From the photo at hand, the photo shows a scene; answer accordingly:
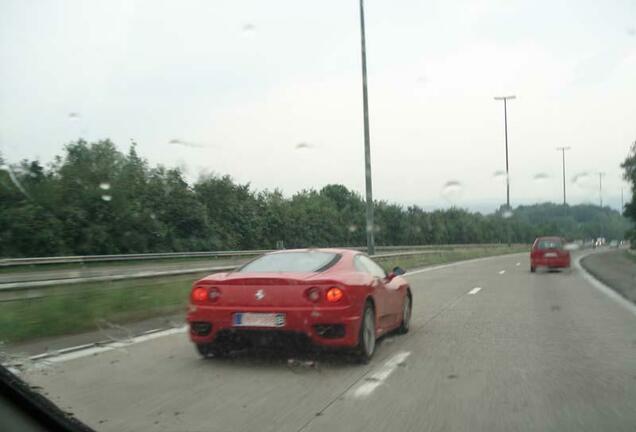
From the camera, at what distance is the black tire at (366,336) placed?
690 cm

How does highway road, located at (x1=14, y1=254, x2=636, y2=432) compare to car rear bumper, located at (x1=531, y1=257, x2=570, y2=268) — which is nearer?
highway road, located at (x1=14, y1=254, x2=636, y2=432)

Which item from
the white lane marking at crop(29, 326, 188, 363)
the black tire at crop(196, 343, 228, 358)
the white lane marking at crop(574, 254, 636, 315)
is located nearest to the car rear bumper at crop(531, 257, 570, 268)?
the white lane marking at crop(574, 254, 636, 315)

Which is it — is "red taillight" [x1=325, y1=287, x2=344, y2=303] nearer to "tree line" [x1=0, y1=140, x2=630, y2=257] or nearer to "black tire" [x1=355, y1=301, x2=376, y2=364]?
"black tire" [x1=355, y1=301, x2=376, y2=364]

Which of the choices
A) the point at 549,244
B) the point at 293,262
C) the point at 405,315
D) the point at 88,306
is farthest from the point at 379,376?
the point at 549,244

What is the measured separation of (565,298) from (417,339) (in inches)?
291

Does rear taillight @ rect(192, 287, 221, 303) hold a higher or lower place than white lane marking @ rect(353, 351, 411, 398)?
higher

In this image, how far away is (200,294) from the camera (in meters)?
6.90

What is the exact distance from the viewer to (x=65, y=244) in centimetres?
3169

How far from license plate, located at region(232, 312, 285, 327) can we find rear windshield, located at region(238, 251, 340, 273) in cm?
72

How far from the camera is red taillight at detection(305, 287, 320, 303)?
659 cm

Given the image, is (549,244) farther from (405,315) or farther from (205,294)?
(205,294)

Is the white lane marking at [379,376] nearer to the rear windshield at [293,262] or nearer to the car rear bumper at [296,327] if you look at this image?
the car rear bumper at [296,327]

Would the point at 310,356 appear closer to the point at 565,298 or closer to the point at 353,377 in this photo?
the point at 353,377

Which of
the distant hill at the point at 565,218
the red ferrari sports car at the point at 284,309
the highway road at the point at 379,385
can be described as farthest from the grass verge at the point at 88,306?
the distant hill at the point at 565,218
